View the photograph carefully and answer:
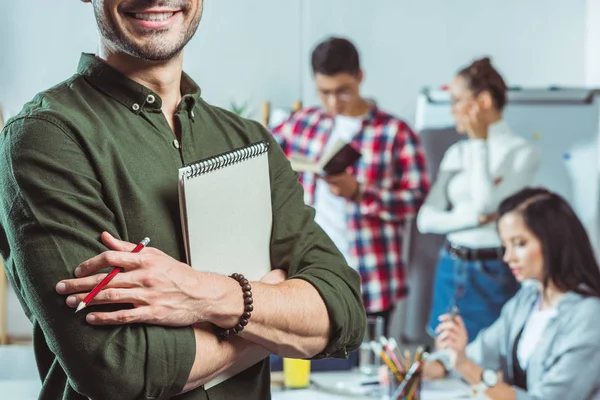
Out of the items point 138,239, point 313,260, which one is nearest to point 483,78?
point 313,260

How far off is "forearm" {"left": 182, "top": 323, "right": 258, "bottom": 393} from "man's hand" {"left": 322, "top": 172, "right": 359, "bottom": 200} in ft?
8.06

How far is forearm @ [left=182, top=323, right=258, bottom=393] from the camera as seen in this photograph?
1.09 m

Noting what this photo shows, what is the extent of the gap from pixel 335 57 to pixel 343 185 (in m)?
0.55

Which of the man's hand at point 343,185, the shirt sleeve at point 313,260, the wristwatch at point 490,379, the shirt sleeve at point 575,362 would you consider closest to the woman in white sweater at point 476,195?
the man's hand at point 343,185

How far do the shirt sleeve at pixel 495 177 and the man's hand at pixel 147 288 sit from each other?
2686mm

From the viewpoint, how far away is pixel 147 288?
103 centimetres

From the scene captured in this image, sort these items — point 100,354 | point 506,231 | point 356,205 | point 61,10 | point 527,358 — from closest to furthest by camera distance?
point 100,354, point 61,10, point 527,358, point 506,231, point 356,205

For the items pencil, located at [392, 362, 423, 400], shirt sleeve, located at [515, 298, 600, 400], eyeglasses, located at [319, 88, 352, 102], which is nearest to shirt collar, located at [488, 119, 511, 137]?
eyeglasses, located at [319, 88, 352, 102]

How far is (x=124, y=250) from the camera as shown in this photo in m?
1.06

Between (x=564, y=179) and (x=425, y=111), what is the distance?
0.67m

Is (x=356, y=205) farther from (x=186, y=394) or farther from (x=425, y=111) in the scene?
(x=186, y=394)

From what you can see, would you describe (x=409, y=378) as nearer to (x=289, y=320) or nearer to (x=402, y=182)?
(x=289, y=320)

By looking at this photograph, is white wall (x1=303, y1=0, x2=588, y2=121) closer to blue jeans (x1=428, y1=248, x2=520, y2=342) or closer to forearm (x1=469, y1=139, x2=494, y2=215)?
forearm (x1=469, y1=139, x2=494, y2=215)

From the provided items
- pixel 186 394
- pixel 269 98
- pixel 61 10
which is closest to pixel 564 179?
pixel 269 98
